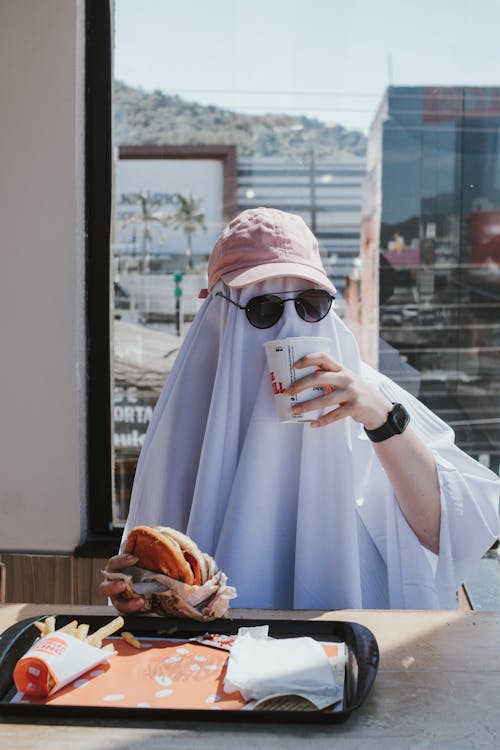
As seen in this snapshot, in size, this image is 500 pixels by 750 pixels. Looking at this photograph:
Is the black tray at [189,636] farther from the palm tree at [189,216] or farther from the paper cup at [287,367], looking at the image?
the palm tree at [189,216]

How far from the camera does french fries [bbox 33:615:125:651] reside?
1.09 metres

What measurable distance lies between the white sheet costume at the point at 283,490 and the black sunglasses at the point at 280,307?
19mm

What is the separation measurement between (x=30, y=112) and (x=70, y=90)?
14 cm

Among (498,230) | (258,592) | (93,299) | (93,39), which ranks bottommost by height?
(258,592)

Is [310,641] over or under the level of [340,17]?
under

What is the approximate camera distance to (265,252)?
1.67 m

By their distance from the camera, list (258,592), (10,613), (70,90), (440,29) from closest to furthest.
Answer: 1. (10,613)
2. (258,592)
3. (70,90)
4. (440,29)

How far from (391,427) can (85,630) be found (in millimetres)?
706

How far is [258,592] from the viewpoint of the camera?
1.59m

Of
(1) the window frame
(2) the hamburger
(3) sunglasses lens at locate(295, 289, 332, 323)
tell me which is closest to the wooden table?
(2) the hamburger

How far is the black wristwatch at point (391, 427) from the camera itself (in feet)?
5.09

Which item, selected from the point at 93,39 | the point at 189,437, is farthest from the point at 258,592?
the point at 93,39

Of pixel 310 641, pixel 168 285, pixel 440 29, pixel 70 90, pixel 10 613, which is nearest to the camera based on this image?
pixel 310 641

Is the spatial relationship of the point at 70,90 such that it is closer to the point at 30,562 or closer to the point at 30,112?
the point at 30,112
